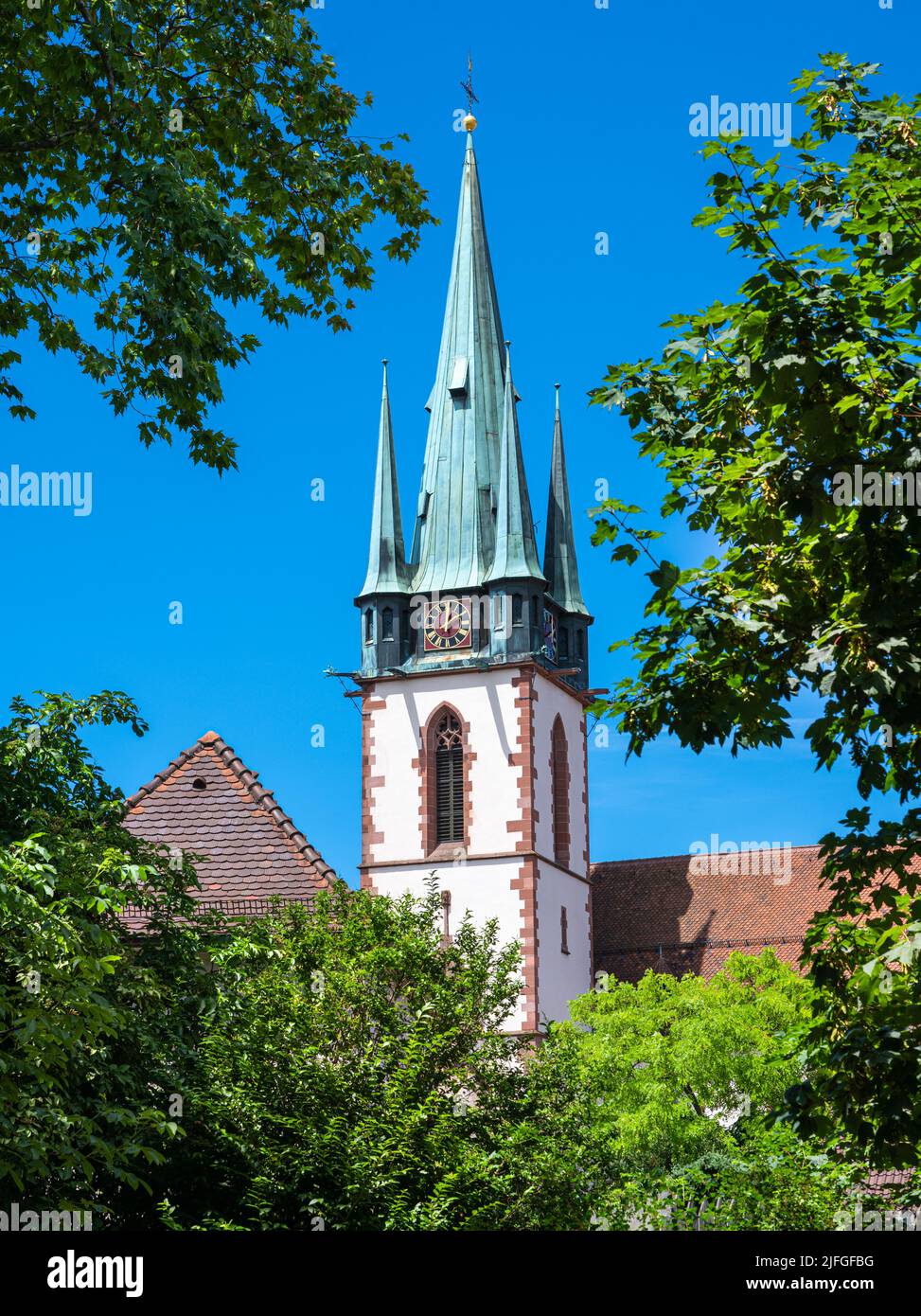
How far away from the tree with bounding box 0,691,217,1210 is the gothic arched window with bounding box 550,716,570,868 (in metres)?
33.2

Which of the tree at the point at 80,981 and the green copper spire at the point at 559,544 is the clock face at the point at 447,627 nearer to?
the green copper spire at the point at 559,544

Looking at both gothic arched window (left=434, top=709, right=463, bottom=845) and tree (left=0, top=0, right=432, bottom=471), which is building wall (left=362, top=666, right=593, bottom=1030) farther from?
tree (left=0, top=0, right=432, bottom=471)

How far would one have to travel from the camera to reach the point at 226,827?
97.0 ft

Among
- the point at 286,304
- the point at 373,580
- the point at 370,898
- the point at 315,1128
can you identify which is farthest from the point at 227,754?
the point at 373,580

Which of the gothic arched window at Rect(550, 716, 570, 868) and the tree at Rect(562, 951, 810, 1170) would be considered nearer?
the tree at Rect(562, 951, 810, 1170)

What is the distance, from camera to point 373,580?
189 feet

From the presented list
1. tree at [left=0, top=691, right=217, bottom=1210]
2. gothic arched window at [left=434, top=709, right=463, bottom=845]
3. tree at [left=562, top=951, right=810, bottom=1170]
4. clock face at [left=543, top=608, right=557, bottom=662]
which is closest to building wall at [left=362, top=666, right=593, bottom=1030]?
gothic arched window at [left=434, top=709, right=463, bottom=845]

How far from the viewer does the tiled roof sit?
185 ft

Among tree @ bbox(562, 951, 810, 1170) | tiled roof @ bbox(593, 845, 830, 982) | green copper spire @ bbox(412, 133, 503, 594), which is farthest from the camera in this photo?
green copper spire @ bbox(412, 133, 503, 594)

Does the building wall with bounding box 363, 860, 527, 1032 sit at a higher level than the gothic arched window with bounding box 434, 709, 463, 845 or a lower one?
lower

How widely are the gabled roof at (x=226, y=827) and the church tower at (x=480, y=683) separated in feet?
74.9

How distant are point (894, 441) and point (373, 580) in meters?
47.0

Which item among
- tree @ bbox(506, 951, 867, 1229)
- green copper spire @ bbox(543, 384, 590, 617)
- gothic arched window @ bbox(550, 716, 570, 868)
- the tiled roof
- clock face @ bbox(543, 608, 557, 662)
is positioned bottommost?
tree @ bbox(506, 951, 867, 1229)
